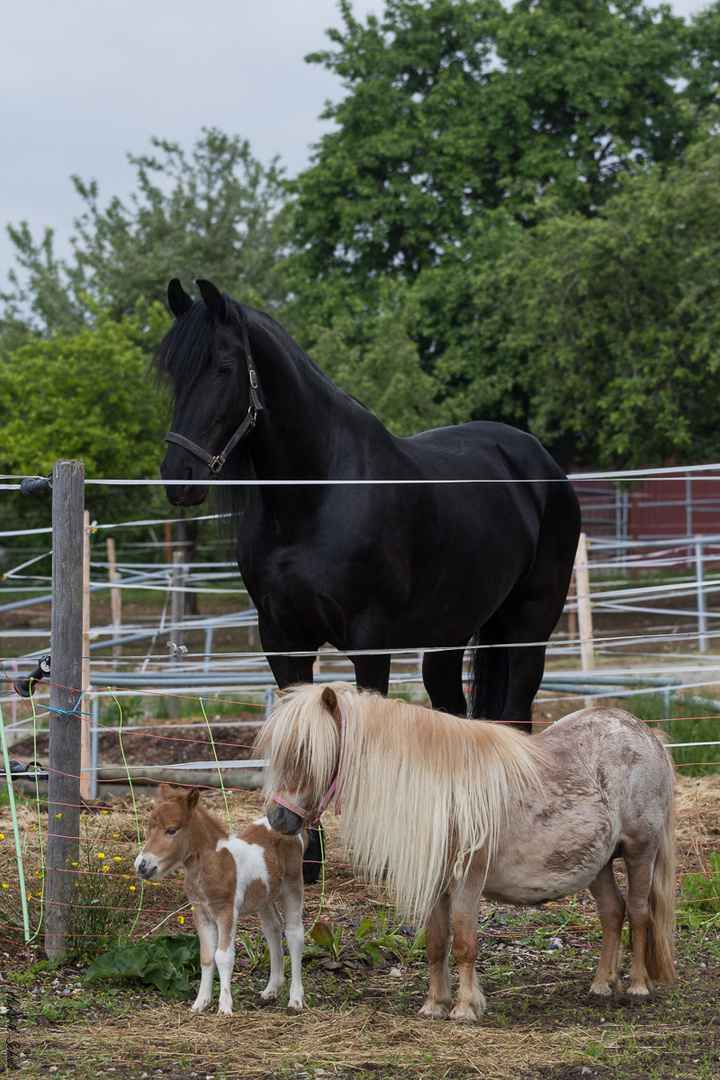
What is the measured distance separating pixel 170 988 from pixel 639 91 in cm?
2135

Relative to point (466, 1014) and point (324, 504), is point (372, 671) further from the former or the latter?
point (466, 1014)

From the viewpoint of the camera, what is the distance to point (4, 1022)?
114 inches

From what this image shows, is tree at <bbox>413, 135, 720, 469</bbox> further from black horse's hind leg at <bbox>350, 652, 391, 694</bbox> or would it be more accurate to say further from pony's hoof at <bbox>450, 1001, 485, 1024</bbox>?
pony's hoof at <bbox>450, 1001, 485, 1024</bbox>

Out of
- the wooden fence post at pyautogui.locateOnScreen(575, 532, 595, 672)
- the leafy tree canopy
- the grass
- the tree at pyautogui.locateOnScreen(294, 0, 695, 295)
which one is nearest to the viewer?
the grass

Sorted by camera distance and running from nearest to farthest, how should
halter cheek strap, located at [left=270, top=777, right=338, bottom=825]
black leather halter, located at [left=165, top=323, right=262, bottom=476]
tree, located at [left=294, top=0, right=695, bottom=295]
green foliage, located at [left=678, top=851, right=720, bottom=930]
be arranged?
halter cheek strap, located at [left=270, top=777, right=338, bottom=825]
black leather halter, located at [left=165, top=323, right=262, bottom=476]
green foliage, located at [left=678, top=851, right=720, bottom=930]
tree, located at [left=294, top=0, right=695, bottom=295]

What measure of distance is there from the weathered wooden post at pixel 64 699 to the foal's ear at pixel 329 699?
1105mm

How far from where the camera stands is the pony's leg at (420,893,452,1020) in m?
3.00

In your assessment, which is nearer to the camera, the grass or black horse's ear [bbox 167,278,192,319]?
the grass

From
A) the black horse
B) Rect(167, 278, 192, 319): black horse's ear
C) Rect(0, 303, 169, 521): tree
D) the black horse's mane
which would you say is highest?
Rect(0, 303, 169, 521): tree

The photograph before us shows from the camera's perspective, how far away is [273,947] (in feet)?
10.6

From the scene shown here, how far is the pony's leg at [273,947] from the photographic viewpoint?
317 centimetres

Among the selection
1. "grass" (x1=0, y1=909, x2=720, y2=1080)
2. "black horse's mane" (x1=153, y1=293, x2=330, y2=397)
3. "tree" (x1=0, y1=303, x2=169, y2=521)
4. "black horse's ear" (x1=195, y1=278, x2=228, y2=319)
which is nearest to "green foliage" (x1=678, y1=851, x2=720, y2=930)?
"grass" (x1=0, y1=909, x2=720, y2=1080)

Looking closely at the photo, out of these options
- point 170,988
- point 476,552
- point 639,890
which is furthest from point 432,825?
point 476,552

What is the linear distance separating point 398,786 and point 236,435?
1.38 m
